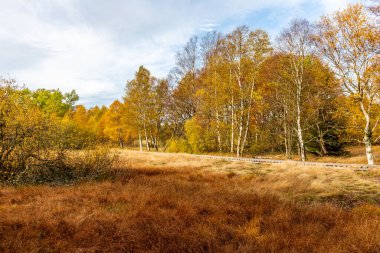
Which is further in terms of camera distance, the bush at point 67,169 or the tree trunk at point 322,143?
the tree trunk at point 322,143

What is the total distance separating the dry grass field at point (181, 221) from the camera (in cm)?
471

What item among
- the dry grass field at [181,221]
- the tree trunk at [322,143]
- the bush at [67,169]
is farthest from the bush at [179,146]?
the dry grass field at [181,221]

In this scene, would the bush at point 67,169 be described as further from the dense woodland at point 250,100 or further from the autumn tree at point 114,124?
the autumn tree at point 114,124

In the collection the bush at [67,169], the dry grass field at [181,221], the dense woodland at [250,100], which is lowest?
the dry grass field at [181,221]

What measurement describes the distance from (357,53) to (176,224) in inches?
697

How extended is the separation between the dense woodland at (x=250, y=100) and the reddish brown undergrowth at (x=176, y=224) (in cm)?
427

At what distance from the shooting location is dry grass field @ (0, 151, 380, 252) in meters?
4.71

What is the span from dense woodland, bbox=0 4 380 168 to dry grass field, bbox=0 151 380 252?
12.2 ft

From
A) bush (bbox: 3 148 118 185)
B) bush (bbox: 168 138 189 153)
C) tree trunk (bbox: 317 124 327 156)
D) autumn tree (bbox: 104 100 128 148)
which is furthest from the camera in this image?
autumn tree (bbox: 104 100 128 148)

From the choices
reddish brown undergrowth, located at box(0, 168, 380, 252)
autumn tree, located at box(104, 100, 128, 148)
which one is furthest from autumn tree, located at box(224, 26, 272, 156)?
autumn tree, located at box(104, 100, 128, 148)

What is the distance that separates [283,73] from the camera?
74.6 feet

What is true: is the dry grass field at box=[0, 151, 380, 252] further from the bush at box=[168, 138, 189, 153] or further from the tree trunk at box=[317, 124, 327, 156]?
the bush at box=[168, 138, 189, 153]

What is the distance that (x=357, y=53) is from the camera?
55.2ft

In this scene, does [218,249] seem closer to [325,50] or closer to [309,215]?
[309,215]
